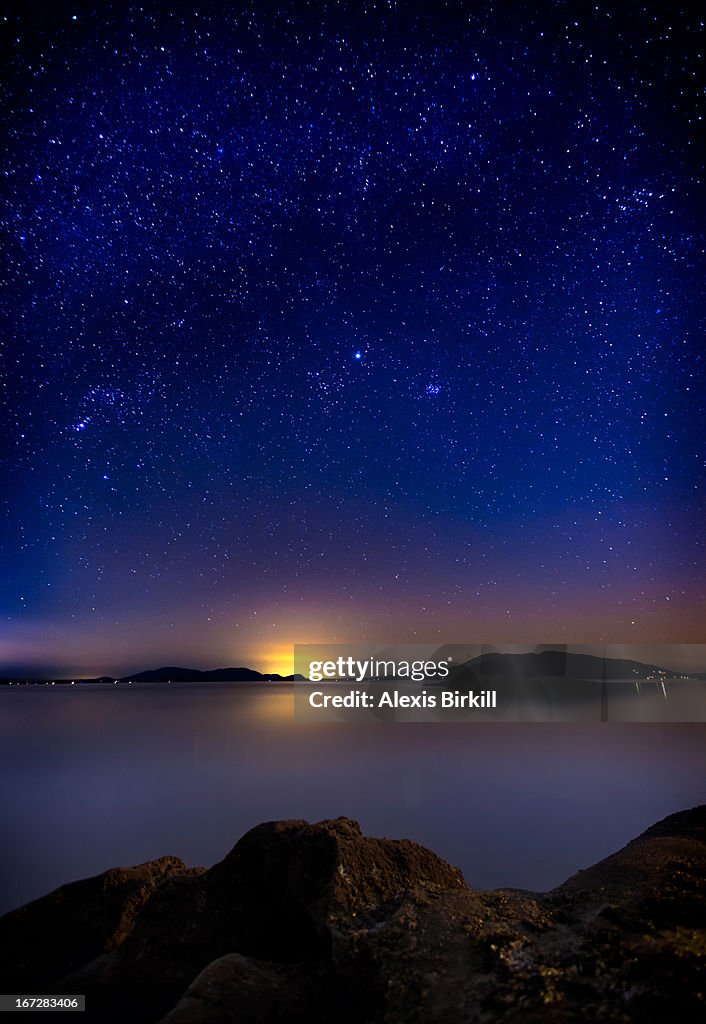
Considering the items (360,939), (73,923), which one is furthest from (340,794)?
(360,939)

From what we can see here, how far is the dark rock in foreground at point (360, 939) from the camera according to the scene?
4.34m

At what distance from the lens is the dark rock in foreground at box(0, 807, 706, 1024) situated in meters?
4.34

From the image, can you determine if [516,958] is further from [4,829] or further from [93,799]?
[93,799]

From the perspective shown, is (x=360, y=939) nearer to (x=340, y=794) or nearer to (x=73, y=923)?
(x=73, y=923)

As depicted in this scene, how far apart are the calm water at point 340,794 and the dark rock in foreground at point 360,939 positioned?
792cm

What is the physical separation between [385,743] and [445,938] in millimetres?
40723

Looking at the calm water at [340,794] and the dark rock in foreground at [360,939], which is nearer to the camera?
the dark rock in foreground at [360,939]

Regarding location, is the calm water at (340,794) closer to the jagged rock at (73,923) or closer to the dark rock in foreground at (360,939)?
the jagged rock at (73,923)

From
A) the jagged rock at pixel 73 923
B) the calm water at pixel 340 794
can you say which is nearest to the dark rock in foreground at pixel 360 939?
the jagged rock at pixel 73 923

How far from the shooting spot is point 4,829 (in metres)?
20.0

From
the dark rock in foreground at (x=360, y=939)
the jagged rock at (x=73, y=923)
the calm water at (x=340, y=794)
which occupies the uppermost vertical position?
the dark rock in foreground at (x=360, y=939)

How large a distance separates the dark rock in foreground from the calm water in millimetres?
7925

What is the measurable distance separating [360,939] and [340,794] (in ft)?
70.7

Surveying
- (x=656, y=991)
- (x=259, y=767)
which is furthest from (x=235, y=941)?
(x=259, y=767)
